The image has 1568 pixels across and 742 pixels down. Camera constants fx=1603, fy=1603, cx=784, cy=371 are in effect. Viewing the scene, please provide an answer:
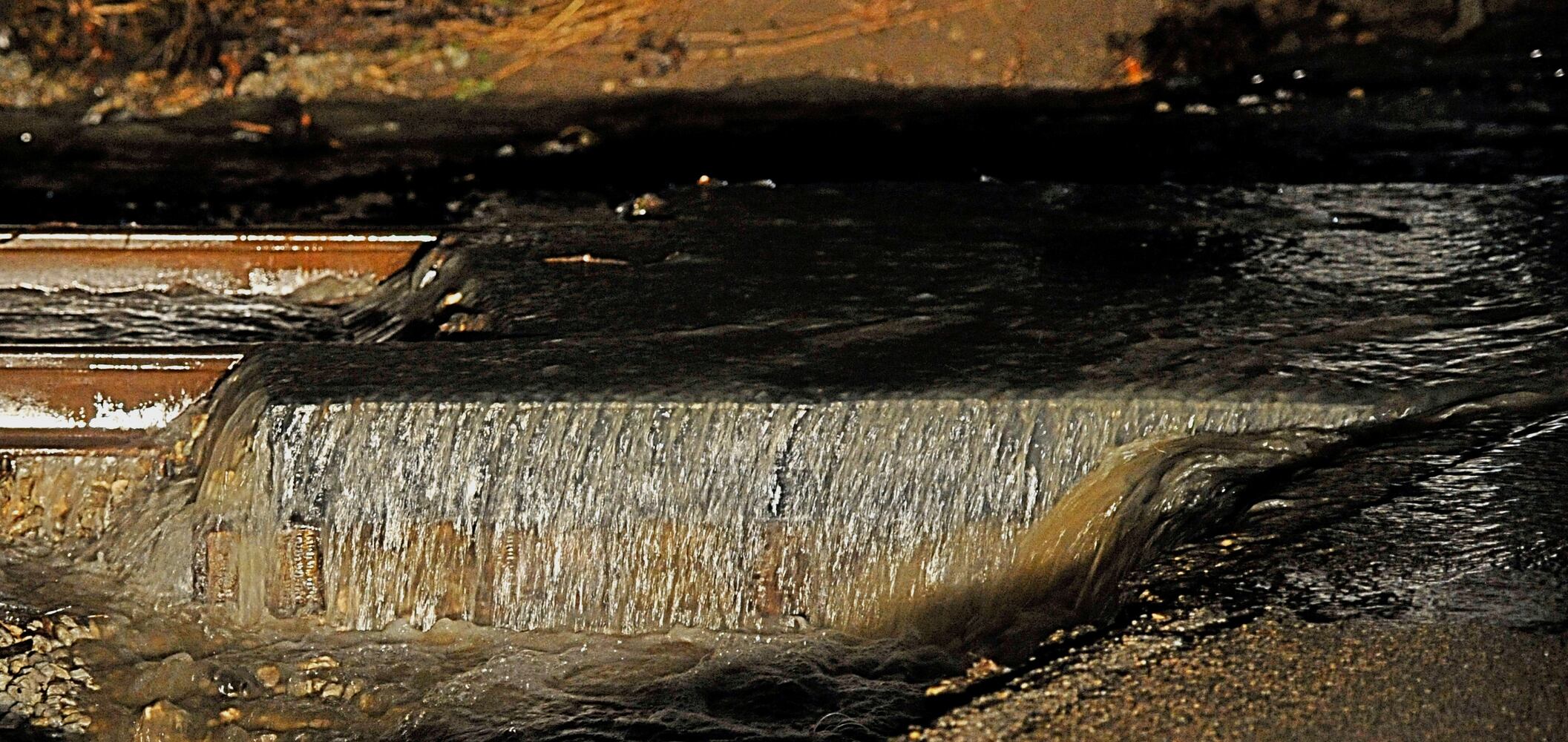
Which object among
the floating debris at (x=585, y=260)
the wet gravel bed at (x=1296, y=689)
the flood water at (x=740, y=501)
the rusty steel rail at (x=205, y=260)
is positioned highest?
the rusty steel rail at (x=205, y=260)

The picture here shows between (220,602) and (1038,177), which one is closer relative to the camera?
(220,602)

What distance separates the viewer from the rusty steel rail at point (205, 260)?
6.10 meters

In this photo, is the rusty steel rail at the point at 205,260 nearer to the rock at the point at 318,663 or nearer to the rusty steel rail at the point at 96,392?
the rusty steel rail at the point at 96,392

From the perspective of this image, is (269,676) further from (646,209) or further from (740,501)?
(646,209)

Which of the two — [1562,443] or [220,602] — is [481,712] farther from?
[1562,443]

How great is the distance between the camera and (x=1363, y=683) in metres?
3.16

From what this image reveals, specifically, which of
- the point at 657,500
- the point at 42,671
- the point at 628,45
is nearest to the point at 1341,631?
the point at 657,500

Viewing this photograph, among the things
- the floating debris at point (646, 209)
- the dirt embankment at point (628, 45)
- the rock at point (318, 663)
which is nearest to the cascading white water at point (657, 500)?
the rock at point (318, 663)

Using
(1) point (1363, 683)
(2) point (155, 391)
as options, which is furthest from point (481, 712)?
(1) point (1363, 683)

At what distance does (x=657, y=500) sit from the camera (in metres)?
4.36

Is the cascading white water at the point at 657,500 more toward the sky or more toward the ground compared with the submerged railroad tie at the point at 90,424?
more toward the ground

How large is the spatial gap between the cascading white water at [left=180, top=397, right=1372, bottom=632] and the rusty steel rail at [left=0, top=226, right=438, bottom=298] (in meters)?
1.72

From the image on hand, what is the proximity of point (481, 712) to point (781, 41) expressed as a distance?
22.1 ft

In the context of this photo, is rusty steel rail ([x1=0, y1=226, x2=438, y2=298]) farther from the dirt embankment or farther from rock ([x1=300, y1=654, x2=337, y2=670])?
the dirt embankment
